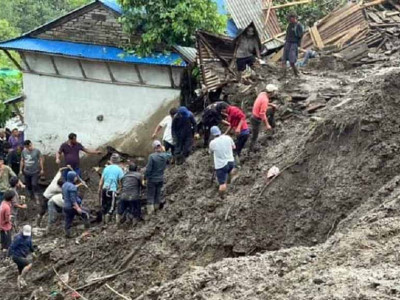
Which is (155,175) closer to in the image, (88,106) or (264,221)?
(264,221)

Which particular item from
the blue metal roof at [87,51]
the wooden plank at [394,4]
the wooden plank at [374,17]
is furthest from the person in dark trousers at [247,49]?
the wooden plank at [394,4]

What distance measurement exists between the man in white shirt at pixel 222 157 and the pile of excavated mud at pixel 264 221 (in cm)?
25

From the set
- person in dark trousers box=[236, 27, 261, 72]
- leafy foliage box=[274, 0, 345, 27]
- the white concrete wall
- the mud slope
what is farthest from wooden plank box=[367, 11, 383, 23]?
the mud slope

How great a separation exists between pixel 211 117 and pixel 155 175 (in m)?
2.00

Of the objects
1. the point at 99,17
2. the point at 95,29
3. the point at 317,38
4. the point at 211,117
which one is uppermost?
the point at 99,17

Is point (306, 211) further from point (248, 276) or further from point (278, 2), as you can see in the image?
point (278, 2)

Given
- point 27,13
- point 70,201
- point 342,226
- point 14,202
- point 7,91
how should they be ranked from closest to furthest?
point 342,226 < point 70,201 < point 14,202 < point 7,91 < point 27,13

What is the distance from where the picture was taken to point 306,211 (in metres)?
11.9

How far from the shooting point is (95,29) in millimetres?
19562

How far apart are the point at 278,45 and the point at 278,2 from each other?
270 centimetres

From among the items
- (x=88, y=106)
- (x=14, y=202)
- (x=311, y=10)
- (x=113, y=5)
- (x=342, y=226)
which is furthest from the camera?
(x=311, y=10)

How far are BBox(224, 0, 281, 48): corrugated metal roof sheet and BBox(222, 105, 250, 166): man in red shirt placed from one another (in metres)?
6.81

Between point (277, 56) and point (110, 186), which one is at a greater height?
point (277, 56)

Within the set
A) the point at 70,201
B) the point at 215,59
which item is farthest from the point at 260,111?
the point at 70,201
